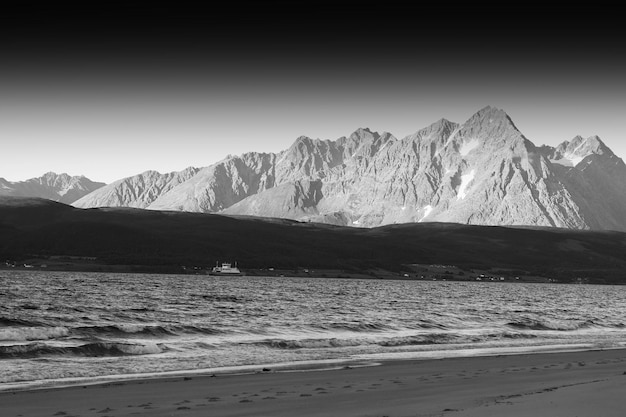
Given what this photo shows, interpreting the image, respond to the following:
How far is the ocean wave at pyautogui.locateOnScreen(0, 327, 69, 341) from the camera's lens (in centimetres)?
4994

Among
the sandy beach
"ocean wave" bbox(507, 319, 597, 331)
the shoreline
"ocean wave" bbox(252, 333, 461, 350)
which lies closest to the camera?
the sandy beach

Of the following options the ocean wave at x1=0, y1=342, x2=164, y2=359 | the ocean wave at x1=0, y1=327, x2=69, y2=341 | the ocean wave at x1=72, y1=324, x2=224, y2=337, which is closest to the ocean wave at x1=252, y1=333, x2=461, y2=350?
the ocean wave at x1=72, y1=324, x2=224, y2=337

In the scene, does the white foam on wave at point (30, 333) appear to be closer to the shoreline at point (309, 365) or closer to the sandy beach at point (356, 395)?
the shoreline at point (309, 365)

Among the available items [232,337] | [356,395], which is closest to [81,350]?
[232,337]

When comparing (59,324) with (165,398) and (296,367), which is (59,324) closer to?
(296,367)

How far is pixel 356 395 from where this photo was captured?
1164 inches

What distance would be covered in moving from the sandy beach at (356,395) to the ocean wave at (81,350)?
11193 millimetres

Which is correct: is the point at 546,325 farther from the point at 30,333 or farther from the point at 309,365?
the point at 30,333

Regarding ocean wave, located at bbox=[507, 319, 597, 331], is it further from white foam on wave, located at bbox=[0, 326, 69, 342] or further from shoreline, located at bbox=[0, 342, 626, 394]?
white foam on wave, located at bbox=[0, 326, 69, 342]

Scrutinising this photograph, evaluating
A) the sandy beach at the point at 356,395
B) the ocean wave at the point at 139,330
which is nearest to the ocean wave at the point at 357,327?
the ocean wave at the point at 139,330

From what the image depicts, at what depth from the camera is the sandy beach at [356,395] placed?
83.1 ft

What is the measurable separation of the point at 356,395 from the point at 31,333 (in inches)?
1216

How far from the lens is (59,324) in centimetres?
6066

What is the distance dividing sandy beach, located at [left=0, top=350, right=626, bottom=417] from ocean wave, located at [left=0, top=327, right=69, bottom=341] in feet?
65.6
